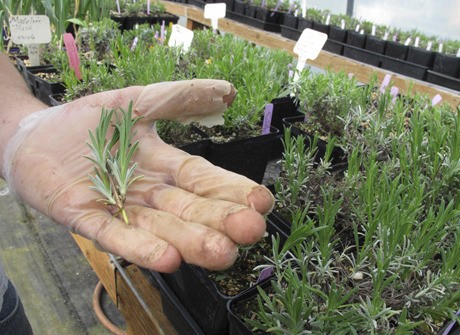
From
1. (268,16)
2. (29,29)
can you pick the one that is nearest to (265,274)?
(29,29)

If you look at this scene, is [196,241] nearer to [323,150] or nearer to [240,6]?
[323,150]

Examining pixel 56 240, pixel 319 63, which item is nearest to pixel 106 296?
pixel 56 240

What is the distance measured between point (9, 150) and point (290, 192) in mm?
634

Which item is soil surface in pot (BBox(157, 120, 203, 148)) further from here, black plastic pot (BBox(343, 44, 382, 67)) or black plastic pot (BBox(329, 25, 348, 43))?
black plastic pot (BBox(329, 25, 348, 43))

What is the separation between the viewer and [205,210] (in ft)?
2.02

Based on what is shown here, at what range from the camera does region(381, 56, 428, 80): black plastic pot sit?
2.30 m

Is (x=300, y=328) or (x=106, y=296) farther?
(x=106, y=296)

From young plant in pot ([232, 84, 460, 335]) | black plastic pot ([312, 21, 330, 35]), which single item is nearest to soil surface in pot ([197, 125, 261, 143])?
young plant in pot ([232, 84, 460, 335])

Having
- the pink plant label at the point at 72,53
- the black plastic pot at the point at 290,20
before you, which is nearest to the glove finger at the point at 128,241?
the pink plant label at the point at 72,53

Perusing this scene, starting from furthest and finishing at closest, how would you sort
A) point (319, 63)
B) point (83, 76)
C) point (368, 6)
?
point (368, 6) → point (319, 63) → point (83, 76)

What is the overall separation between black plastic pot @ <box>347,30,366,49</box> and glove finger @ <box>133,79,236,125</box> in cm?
207

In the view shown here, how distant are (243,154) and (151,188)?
1.75 ft

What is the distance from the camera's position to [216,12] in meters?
1.98

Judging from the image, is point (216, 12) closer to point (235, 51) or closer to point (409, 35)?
point (235, 51)
